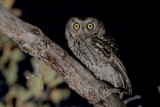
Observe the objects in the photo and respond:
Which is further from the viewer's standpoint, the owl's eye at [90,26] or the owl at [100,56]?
the owl's eye at [90,26]

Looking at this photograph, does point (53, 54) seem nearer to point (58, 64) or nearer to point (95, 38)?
point (58, 64)

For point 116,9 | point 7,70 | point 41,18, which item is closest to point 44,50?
point 7,70

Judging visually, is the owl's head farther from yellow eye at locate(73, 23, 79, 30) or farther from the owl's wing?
the owl's wing

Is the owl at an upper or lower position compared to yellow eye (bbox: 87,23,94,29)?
lower

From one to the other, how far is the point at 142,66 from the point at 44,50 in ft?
7.23

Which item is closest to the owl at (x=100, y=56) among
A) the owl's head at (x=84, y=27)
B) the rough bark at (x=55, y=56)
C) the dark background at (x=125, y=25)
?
the owl's head at (x=84, y=27)

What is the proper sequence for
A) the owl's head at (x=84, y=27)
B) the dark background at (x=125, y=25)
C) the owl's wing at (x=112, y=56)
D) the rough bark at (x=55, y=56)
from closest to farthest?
the rough bark at (x=55, y=56)
the owl's wing at (x=112, y=56)
the owl's head at (x=84, y=27)
the dark background at (x=125, y=25)

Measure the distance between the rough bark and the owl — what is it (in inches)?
18.7

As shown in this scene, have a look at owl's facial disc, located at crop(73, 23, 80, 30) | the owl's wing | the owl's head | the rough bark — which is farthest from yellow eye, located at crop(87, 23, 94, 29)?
the rough bark

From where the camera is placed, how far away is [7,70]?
8.05 feet

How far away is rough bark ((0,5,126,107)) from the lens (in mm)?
1876

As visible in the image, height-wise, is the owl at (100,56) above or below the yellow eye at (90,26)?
below

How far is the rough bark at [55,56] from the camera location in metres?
1.88

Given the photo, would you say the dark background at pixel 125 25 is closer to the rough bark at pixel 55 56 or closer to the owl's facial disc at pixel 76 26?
the owl's facial disc at pixel 76 26
